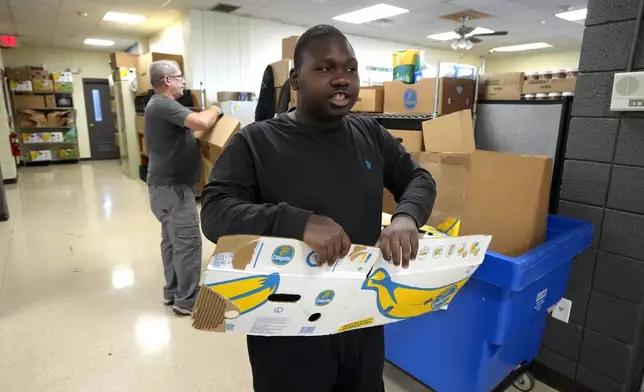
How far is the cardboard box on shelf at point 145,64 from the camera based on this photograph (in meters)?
5.88

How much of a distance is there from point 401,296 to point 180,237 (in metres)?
1.87

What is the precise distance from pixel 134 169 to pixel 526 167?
7.51 meters

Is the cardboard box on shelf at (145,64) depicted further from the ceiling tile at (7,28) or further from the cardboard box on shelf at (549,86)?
the cardboard box on shelf at (549,86)

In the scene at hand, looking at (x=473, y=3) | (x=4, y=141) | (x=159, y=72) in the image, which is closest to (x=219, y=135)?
(x=159, y=72)

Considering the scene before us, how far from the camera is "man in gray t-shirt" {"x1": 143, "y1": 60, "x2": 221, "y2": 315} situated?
232 cm

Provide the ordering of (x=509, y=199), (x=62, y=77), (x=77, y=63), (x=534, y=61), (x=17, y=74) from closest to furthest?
(x=509, y=199), (x=17, y=74), (x=62, y=77), (x=77, y=63), (x=534, y=61)

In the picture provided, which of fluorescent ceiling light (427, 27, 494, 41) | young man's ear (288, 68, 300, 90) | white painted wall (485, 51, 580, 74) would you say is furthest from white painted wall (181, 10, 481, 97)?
white painted wall (485, 51, 580, 74)

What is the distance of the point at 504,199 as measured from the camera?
4.75ft

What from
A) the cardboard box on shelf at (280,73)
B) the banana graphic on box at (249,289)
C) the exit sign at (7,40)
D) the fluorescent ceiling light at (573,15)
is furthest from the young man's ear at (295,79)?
the exit sign at (7,40)

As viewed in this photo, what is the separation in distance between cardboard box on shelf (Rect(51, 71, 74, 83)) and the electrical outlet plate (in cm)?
1095

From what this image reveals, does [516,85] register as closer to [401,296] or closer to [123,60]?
[401,296]

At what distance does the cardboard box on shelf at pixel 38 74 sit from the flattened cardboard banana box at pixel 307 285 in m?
10.7

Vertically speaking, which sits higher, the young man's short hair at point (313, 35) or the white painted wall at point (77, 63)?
the white painted wall at point (77, 63)

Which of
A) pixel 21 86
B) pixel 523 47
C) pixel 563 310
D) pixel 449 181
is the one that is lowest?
pixel 563 310
